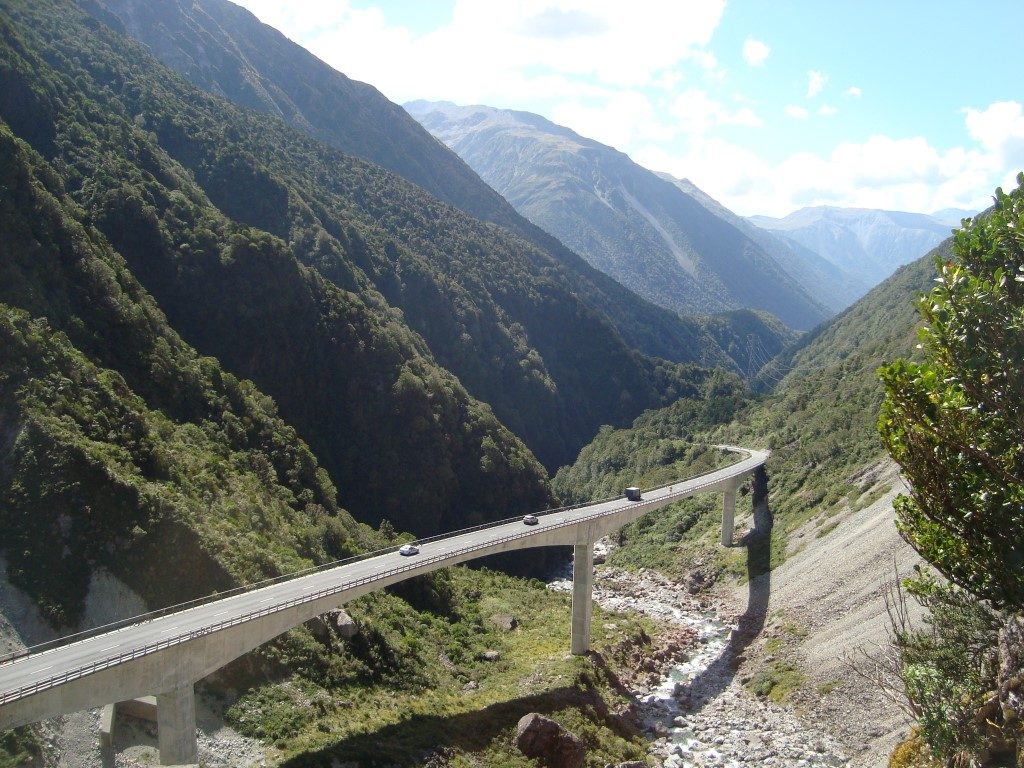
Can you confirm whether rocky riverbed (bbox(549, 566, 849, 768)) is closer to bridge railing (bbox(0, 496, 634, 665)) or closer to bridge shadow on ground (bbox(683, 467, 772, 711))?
bridge shadow on ground (bbox(683, 467, 772, 711))

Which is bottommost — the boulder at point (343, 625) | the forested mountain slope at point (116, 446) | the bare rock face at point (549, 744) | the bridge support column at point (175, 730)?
the bare rock face at point (549, 744)

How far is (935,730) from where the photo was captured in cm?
1933

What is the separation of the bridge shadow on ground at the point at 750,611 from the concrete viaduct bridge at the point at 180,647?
14.7m

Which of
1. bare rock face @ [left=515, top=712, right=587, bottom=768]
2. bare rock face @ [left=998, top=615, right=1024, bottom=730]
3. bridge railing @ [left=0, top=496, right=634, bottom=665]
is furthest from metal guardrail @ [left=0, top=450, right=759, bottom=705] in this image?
bare rock face @ [left=998, top=615, right=1024, bottom=730]

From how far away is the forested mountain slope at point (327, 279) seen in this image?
244 ft

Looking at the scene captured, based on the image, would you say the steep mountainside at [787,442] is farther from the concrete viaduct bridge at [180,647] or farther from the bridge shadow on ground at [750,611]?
the concrete viaduct bridge at [180,647]

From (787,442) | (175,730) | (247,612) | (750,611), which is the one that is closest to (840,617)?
(750,611)

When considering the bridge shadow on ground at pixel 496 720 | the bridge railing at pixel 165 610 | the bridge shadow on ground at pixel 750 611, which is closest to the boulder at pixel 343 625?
the bridge railing at pixel 165 610

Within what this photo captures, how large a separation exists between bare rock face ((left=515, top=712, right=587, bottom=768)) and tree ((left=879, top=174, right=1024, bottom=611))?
21318mm

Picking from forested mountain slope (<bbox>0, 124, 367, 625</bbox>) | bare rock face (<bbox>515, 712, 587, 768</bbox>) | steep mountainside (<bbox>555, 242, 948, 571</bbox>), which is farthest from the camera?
steep mountainside (<bbox>555, 242, 948, 571</bbox>)

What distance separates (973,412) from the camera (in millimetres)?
17609

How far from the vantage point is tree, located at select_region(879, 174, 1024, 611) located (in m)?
16.8

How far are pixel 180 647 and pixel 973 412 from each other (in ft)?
90.5

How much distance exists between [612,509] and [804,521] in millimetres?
21762
